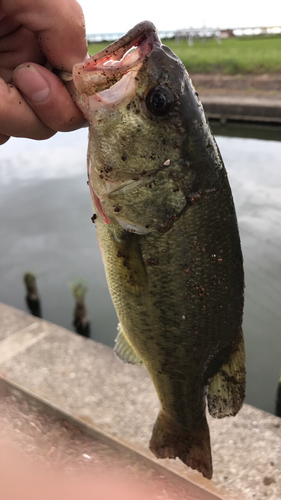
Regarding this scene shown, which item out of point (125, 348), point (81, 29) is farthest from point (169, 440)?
point (81, 29)

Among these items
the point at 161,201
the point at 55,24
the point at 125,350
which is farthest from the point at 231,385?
the point at 55,24

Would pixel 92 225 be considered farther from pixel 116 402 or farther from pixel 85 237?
pixel 116 402

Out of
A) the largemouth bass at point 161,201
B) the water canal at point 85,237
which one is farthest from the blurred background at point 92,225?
the largemouth bass at point 161,201

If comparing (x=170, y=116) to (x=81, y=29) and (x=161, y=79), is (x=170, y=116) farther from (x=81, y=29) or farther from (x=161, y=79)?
(x=81, y=29)

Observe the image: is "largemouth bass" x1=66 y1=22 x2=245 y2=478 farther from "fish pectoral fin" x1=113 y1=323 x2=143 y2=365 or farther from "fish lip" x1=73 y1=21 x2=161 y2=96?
"fish pectoral fin" x1=113 y1=323 x2=143 y2=365

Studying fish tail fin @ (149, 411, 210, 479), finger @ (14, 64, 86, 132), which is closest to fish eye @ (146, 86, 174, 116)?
finger @ (14, 64, 86, 132)
